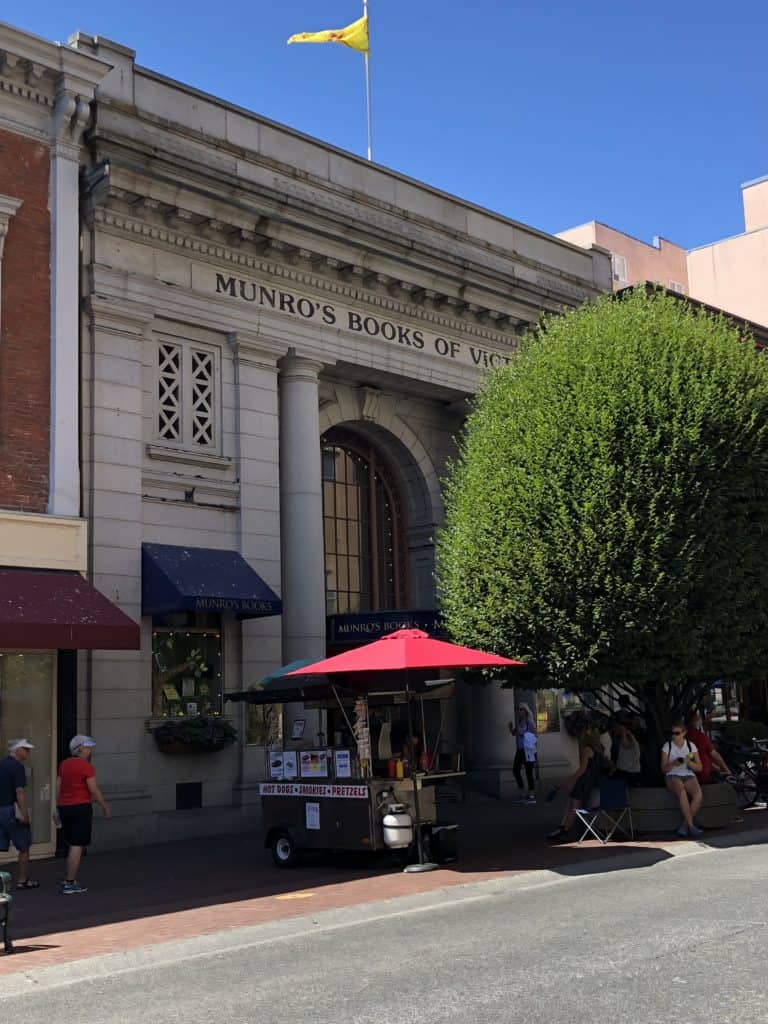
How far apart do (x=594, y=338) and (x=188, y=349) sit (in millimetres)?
6901

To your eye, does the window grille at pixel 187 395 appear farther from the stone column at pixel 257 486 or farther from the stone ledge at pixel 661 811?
the stone ledge at pixel 661 811

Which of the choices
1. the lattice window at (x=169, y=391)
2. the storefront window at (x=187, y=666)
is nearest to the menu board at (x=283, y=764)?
the storefront window at (x=187, y=666)

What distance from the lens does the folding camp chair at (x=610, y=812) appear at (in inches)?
600

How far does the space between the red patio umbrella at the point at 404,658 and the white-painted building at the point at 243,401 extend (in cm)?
410

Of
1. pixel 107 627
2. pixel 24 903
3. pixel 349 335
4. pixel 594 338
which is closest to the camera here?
pixel 24 903

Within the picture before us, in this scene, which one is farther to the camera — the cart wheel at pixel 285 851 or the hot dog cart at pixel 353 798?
the cart wheel at pixel 285 851

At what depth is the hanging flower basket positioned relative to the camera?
1739 centimetres

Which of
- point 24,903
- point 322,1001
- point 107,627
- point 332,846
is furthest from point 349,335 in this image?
point 322,1001

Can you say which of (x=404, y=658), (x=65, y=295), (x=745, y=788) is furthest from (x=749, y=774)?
(x=65, y=295)

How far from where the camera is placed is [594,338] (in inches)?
664

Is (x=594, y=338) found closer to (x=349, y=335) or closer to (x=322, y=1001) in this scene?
(x=349, y=335)

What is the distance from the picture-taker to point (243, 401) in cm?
1966

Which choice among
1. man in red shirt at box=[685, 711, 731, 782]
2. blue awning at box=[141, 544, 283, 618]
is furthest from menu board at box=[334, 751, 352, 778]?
man in red shirt at box=[685, 711, 731, 782]

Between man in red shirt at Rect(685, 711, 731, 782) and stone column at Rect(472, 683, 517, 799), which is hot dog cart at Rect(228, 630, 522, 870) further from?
stone column at Rect(472, 683, 517, 799)
